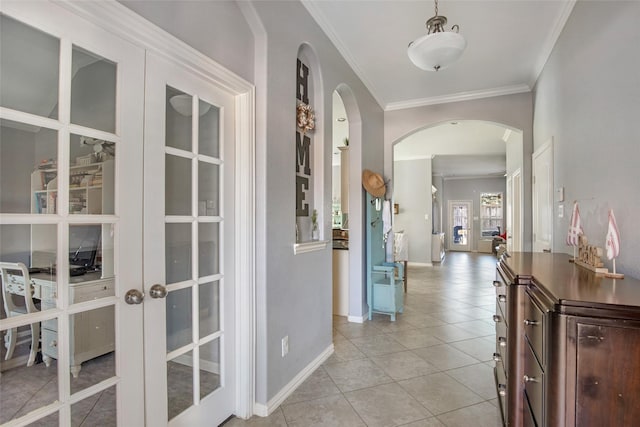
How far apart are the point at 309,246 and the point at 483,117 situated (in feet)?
10.4

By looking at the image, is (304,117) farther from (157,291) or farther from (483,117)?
(483,117)

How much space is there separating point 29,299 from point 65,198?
1.13ft

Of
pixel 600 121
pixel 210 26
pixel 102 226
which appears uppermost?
pixel 210 26

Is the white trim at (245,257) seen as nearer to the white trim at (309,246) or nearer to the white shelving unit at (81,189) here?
the white trim at (309,246)

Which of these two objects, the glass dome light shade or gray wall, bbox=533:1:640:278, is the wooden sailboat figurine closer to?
gray wall, bbox=533:1:640:278

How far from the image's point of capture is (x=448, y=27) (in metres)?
2.80

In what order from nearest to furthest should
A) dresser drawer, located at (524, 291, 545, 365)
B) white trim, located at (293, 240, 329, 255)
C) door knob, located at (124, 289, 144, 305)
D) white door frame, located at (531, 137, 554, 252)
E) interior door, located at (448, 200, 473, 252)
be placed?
dresser drawer, located at (524, 291, 545, 365)
door knob, located at (124, 289, 144, 305)
white trim, located at (293, 240, 329, 255)
white door frame, located at (531, 137, 554, 252)
interior door, located at (448, 200, 473, 252)

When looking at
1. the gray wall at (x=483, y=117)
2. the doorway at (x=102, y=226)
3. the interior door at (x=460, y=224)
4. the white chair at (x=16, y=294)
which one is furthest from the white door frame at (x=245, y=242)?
the interior door at (x=460, y=224)

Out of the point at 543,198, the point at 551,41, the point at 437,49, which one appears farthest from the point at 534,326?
the point at 551,41

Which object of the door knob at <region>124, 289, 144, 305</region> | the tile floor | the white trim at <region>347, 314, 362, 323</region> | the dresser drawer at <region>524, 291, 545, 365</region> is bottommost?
the tile floor

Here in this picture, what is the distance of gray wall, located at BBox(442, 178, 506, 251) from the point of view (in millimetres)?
11508

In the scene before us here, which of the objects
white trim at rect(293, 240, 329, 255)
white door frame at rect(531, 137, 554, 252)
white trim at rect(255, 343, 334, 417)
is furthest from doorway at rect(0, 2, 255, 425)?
white door frame at rect(531, 137, 554, 252)

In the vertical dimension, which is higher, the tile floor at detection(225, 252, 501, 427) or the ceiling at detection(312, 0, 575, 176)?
the ceiling at detection(312, 0, 575, 176)

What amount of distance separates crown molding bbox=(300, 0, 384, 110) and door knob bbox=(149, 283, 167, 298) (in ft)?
7.28
